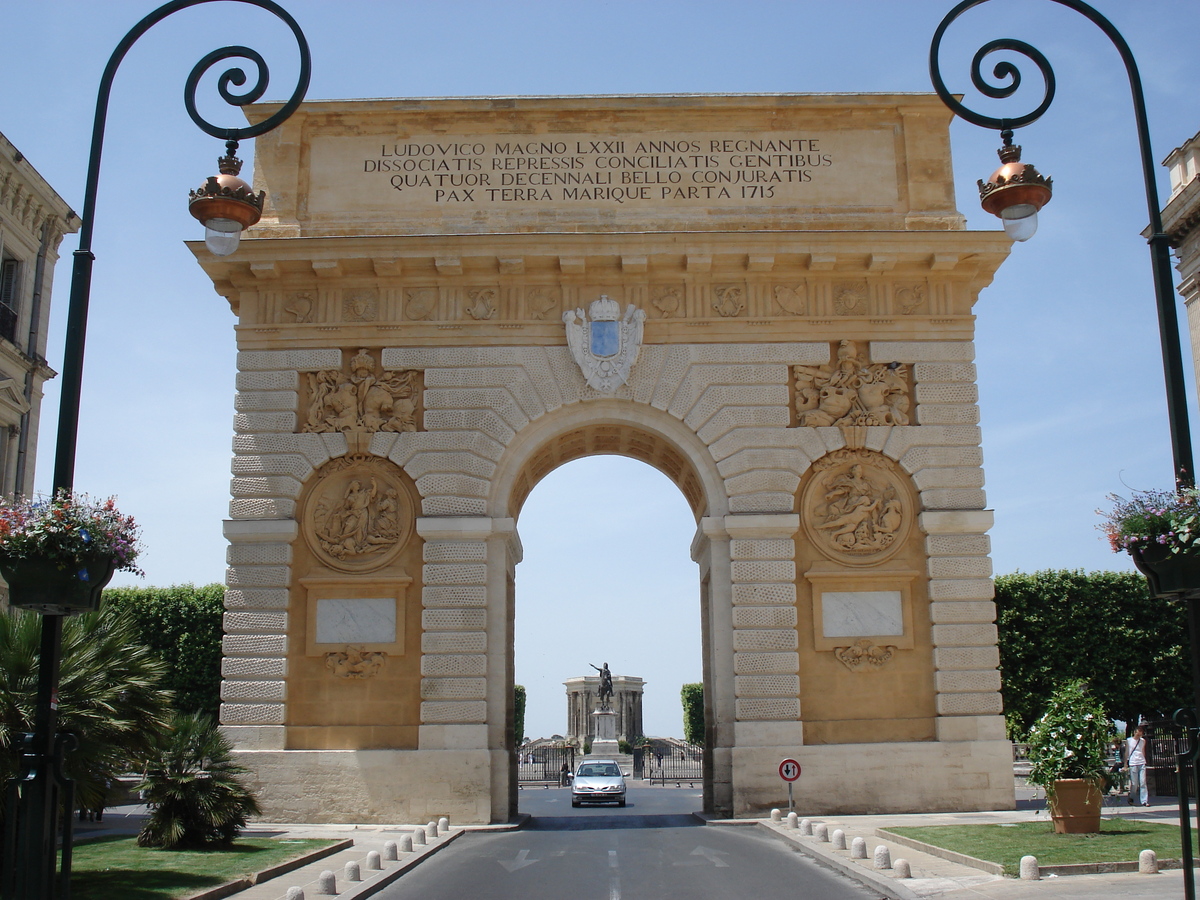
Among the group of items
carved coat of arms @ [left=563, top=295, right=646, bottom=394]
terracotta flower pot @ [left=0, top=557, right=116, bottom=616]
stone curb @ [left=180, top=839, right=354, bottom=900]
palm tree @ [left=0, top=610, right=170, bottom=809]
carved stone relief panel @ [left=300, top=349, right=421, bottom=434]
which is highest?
carved coat of arms @ [left=563, top=295, right=646, bottom=394]

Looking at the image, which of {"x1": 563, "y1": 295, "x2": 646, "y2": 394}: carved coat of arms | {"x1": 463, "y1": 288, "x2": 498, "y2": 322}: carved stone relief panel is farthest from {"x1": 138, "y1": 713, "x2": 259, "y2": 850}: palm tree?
{"x1": 563, "y1": 295, "x2": 646, "y2": 394}: carved coat of arms

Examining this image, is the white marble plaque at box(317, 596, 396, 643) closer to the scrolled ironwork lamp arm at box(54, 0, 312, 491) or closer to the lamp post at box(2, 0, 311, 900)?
the lamp post at box(2, 0, 311, 900)

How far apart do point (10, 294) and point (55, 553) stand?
23.5m

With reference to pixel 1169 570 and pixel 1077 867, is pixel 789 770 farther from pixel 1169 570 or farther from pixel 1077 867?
pixel 1169 570

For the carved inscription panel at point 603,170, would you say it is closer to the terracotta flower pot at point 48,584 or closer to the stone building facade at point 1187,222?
the stone building facade at point 1187,222

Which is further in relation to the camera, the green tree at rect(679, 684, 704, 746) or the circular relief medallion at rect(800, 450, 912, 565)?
the green tree at rect(679, 684, 704, 746)

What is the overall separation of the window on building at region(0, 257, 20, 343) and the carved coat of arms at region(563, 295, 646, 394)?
15739 mm

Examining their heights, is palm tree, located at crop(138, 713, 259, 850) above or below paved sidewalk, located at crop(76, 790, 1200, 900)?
above

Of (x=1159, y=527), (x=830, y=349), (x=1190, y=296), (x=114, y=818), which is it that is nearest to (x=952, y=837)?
(x=1159, y=527)

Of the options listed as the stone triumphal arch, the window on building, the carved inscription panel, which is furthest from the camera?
the window on building

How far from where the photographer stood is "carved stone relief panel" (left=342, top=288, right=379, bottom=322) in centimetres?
2277

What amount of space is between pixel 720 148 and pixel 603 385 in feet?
18.6

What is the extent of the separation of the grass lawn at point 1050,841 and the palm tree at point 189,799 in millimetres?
9443

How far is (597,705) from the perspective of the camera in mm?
66125
